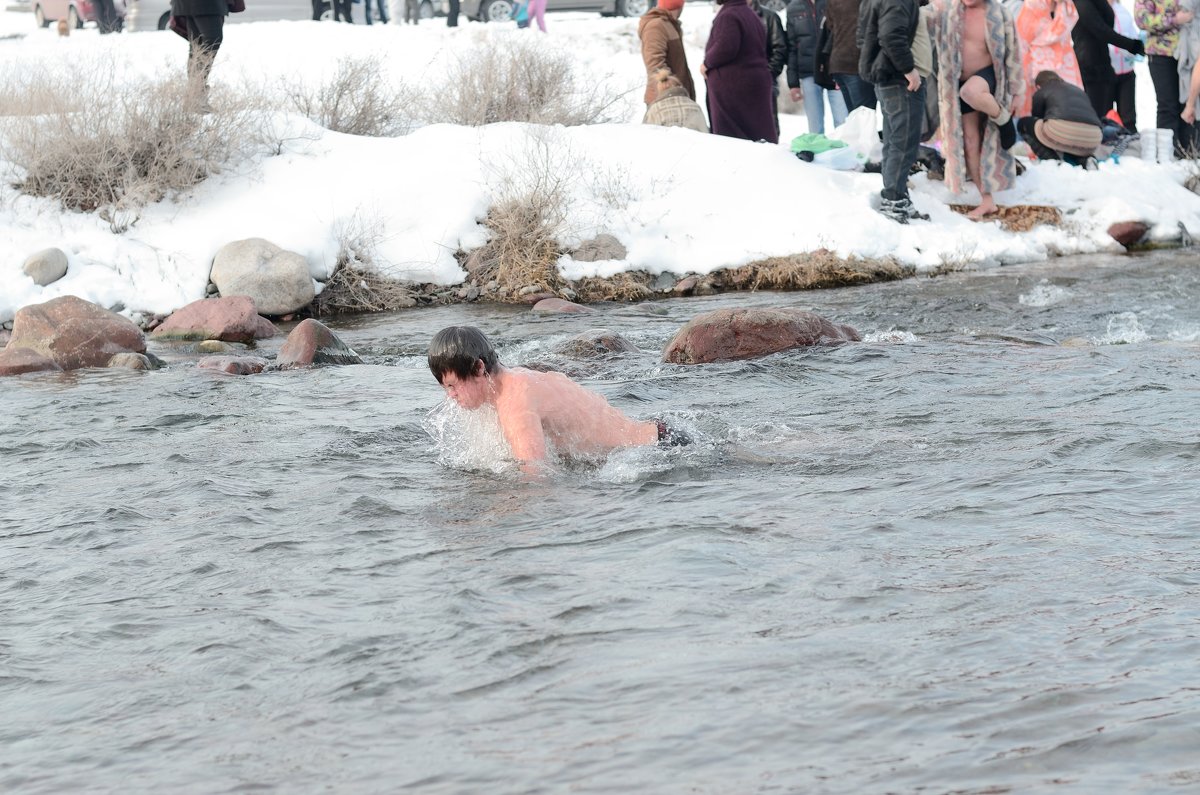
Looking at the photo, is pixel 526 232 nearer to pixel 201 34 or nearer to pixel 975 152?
pixel 201 34

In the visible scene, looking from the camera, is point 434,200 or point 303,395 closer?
point 303,395

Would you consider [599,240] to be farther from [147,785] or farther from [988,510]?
[147,785]

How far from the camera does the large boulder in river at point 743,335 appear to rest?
990cm

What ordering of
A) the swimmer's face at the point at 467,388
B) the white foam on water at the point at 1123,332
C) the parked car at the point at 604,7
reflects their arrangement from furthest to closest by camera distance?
the parked car at the point at 604,7 → the white foam on water at the point at 1123,332 → the swimmer's face at the point at 467,388

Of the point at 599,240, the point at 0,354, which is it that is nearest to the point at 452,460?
the point at 0,354

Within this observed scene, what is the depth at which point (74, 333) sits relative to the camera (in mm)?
11055

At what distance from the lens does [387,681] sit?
178 inches

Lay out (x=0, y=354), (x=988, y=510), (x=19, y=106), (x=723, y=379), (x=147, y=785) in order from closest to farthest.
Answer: (x=147, y=785)
(x=988, y=510)
(x=723, y=379)
(x=0, y=354)
(x=19, y=106)

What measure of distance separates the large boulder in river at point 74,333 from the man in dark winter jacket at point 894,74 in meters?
6.64

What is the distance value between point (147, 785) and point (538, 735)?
1.05 m

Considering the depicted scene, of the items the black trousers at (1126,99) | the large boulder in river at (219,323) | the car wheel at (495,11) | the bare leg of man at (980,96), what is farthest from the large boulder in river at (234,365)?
the car wheel at (495,11)

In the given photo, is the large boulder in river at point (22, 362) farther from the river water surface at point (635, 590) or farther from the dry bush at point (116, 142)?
the dry bush at point (116, 142)

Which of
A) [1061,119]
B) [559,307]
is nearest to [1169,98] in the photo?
[1061,119]

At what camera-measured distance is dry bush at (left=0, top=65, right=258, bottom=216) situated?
14250 mm
